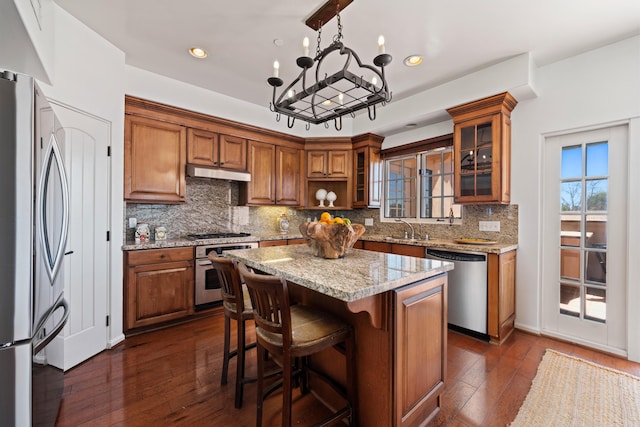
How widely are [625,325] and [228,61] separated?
4.54 meters

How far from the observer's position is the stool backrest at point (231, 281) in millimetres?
1738

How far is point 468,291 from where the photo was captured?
2877mm

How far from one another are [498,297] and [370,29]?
2736mm

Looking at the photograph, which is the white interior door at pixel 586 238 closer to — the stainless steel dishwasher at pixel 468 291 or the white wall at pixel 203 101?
the stainless steel dishwasher at pixel 468 291

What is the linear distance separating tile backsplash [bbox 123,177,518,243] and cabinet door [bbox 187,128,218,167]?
0.37 m

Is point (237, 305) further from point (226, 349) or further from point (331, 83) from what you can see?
point (331, 83)

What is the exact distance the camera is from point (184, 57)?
2863 mm

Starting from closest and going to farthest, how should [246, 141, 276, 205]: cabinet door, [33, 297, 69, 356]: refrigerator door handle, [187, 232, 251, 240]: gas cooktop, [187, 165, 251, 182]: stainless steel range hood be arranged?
[33, 297, 69, 356]: refrigerator door handle < [187, 165, 251, 182]: stainless steel range hood < [187, 232, 251, 240]: gas cooktop < [246, 141, 276, 205]: cabinet door

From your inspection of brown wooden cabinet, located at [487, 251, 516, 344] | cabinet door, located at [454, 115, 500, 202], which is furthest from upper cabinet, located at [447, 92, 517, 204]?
brown wooden cabinet, located at [487, 251, 516, 344]

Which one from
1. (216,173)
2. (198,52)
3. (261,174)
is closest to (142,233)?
(216,173)

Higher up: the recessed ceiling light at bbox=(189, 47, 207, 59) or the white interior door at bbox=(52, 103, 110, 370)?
the recessed ceiling light at bbox=(189, 47, 207, 59)

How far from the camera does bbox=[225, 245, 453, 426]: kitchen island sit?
135cm

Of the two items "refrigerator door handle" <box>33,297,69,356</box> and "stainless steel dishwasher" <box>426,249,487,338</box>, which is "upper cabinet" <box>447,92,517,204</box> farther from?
"refrigerator door handle" <box>33,297,69,356</box>

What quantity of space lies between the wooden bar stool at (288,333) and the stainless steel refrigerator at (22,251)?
90cm
